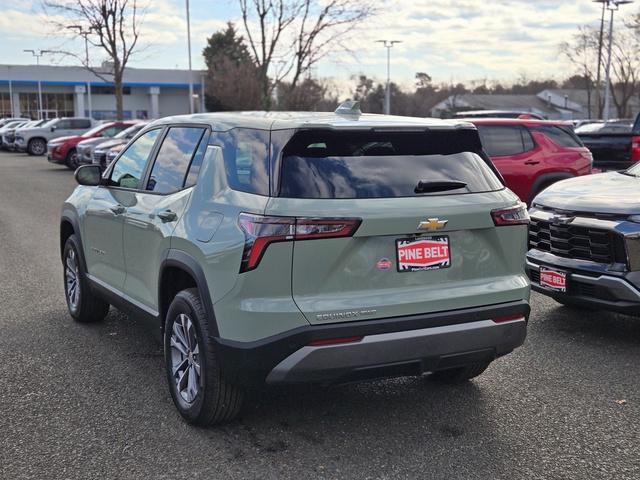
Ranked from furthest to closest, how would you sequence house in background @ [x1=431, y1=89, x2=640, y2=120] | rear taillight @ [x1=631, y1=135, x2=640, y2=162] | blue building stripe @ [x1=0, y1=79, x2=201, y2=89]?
house in background @ [x1=431, y1=89, x2=640, y2=120] < blue building stripe @ [x1=0, y1=79, x2=201, y2=89] < rear taillight @ [x1=631, y1=135, x2=640, y2=162]

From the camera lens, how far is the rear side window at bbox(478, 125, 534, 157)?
10477 mm

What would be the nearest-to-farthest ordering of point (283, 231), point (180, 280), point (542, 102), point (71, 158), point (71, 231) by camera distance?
1. point (283, 231)
2. point (180, 280)
3. point (71, 231)
4. point (71, 158)
5. point (542, 102)

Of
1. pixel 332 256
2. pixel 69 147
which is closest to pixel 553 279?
pixel 332 256

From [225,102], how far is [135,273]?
60650mm

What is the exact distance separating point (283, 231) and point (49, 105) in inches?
2871

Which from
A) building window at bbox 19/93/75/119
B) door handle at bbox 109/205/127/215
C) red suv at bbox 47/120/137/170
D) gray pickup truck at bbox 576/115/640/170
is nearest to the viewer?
door handle at bbox 109/205/127/215

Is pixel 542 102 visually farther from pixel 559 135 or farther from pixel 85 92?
pixel 559 135

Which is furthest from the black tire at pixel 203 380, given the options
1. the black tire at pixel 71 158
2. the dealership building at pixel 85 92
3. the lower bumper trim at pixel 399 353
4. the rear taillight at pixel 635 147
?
the dealership building at pixel 85 92

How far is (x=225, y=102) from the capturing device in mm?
63844

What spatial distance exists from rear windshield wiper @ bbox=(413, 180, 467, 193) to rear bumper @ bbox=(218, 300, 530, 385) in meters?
0.64

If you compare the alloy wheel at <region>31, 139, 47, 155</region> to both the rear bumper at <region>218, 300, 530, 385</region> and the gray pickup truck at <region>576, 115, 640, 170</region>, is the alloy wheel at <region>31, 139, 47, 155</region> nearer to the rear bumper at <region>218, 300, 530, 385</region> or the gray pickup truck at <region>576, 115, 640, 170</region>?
the gray pickup truck at <region>576, 115, 640, 170</region>

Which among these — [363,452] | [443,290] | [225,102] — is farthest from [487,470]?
[225,102]

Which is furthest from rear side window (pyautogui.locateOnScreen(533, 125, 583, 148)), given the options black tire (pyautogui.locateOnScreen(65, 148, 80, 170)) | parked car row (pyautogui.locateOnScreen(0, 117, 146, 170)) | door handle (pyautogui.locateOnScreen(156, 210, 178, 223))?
black tire (pyautogui.locateOnScreen(65, 148, 80, 170))

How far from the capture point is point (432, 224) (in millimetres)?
3670
